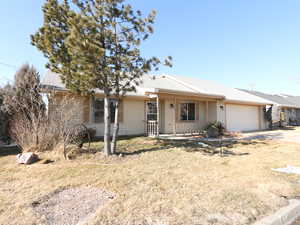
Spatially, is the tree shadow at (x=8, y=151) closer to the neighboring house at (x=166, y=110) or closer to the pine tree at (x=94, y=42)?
the neighboring house at (x=166, y=110)

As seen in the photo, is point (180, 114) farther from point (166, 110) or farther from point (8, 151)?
point (8, 151)

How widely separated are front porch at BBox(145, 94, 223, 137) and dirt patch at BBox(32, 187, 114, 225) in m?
7.61

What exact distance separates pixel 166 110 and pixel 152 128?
1.88 m

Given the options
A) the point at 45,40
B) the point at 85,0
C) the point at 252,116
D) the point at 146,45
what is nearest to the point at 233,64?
the point at 252,116

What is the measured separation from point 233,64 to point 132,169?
56.2 ft

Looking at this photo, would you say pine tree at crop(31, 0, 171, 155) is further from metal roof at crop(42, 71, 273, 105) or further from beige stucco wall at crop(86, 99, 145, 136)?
beige stucco wall at crop(86, 99, 145, 136)

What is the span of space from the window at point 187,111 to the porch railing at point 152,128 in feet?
9.14

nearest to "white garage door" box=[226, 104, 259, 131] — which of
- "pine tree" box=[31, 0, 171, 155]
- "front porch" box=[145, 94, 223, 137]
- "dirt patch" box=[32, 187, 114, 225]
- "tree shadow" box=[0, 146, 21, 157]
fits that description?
"front porch" box=[145, 94, 223, 137]

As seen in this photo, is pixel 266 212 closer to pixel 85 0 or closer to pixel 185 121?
pixel 85 0

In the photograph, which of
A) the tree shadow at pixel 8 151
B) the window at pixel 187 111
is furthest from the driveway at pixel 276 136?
the tree shadow at pixel 8 151

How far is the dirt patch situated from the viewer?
249 centimetres

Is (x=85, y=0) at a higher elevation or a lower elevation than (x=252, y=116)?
higher

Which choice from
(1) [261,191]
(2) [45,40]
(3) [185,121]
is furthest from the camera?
(3) [185,121]

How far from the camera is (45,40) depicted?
18.2ft
